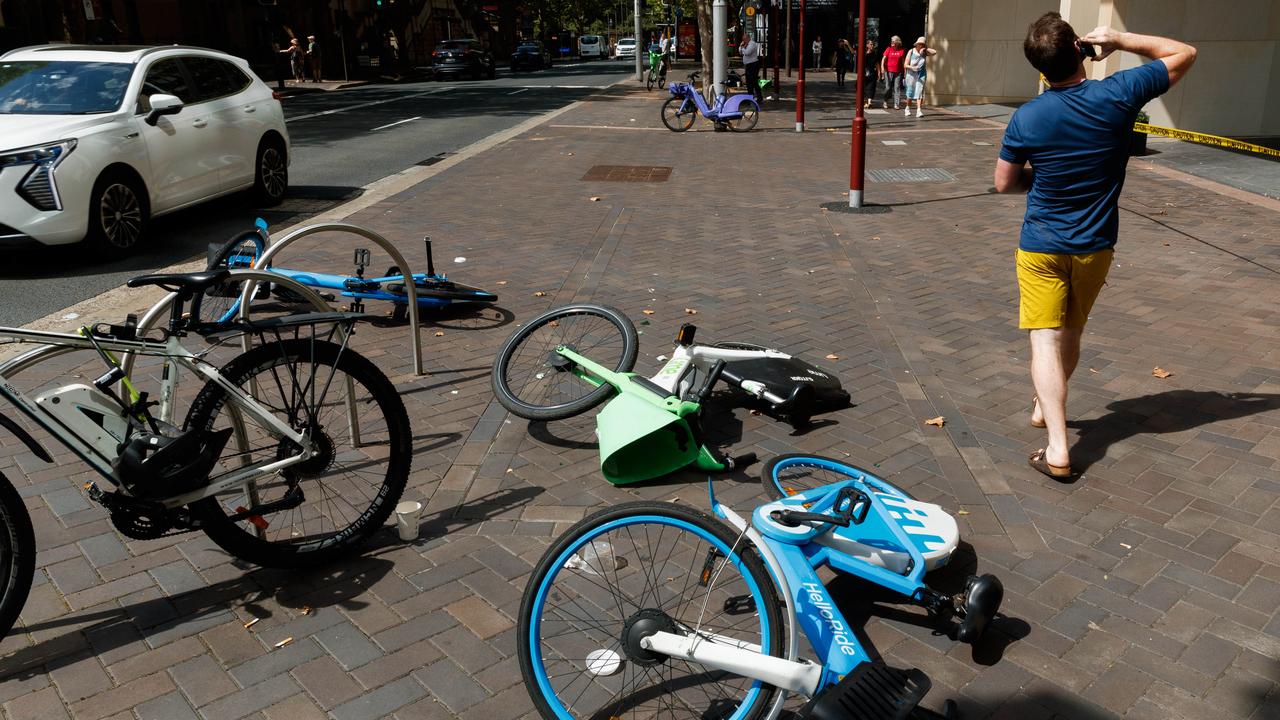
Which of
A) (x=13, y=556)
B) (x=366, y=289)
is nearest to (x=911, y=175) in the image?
(x=366, y=289)

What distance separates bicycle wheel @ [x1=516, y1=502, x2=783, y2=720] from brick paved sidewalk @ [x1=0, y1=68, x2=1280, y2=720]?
0.22m

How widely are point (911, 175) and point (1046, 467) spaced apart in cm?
1007

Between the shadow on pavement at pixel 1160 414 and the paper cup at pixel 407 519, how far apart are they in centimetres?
300

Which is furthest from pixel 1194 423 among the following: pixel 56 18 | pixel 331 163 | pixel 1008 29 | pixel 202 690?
pixel 56 18

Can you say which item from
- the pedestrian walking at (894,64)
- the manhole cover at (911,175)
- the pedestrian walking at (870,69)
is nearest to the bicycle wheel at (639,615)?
the manhole cover at (911,175)

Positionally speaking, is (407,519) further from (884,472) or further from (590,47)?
(590,47)

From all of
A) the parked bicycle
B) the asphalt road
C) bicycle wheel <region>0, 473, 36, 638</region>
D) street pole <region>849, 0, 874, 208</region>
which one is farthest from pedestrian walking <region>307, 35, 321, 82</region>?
bicycle wheel <region>0, 473, 36, 638</region>

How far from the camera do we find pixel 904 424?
506 cm

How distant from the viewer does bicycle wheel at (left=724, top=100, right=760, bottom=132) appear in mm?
19484

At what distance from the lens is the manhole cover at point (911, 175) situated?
530 inches

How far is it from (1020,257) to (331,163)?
1216 centimetres

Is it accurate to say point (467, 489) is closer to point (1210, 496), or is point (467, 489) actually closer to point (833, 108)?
point (1210, 496)

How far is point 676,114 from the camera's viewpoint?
64.8 ft

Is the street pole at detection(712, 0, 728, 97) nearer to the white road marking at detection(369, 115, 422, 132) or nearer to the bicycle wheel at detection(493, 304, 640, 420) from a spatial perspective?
the white road marking at detection(369, 115, 422, 132)
